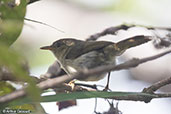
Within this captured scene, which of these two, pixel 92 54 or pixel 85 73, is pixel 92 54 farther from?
pixel 85 73

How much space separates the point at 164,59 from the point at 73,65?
1.44 meters

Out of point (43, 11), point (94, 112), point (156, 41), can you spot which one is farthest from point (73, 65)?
point (43, 11)

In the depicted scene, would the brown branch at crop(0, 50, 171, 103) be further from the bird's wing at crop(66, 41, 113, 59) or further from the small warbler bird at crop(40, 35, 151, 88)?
the bird's wing at crop(66, 41, 113, 59)

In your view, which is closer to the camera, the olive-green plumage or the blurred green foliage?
the blurred green foliage

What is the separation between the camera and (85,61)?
2156mm

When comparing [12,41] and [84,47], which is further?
[84,47]

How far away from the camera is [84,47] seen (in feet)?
7.43

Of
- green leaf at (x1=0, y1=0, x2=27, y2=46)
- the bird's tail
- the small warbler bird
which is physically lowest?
the small warbler bird

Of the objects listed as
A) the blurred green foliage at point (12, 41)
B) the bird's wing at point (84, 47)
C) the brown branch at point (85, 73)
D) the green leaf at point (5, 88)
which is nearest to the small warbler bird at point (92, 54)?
the bird's wing at point (84, 47)

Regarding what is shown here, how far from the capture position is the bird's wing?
85.4 inches

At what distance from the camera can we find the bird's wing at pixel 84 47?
85.4 inches

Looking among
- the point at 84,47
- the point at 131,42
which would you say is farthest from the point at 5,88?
the point at 84,47

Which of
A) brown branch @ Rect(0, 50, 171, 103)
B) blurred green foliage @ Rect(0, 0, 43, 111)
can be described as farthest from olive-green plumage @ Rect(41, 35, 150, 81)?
brown branch @ Rect(0, 50, 171, 103)

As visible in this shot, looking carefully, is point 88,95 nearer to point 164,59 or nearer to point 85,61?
point 85,61
